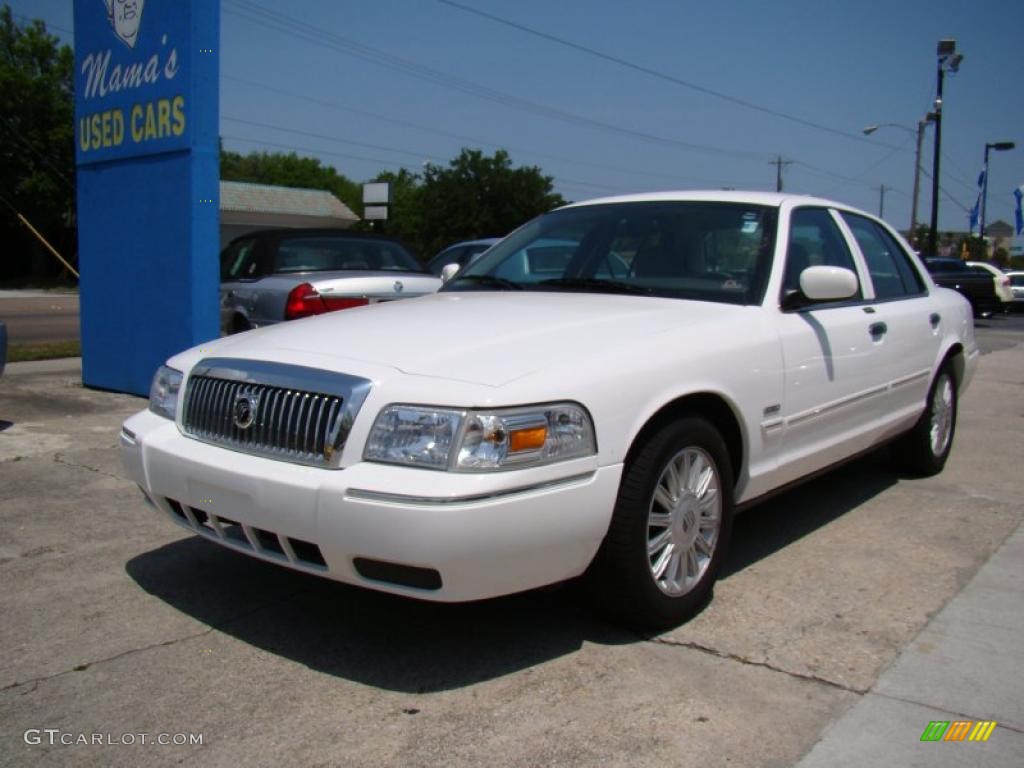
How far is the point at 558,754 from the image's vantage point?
2658 mm

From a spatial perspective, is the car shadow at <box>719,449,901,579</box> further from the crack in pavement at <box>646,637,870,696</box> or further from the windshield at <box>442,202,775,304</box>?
the windshield at <box>442,202,775,304</box>

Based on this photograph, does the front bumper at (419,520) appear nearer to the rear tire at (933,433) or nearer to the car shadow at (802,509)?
the car shadow at (802,509)

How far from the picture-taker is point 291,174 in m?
90.1

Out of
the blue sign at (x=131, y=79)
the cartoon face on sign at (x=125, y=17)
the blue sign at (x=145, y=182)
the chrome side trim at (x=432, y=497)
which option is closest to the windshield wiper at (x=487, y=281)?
the chrome side trim at (x=432, y=497)

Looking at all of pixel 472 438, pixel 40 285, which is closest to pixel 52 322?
pixel 472 438

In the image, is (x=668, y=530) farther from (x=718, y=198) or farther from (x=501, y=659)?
(x=718, y=198)

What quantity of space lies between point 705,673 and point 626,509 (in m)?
0.59

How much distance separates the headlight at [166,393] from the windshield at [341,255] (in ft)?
14.3

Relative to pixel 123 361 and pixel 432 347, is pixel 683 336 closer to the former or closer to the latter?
pixel 432 347

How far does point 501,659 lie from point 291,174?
91406 millimetres

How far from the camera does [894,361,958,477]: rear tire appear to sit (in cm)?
572

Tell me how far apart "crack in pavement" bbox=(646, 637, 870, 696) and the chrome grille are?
4.46 ft

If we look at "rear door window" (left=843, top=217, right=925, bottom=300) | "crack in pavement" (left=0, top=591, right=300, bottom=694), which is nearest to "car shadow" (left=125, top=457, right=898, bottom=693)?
"crack in pavement" (left=0, top=591, right=300, bottom=694)

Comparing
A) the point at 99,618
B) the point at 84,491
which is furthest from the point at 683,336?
the point at 84,491
